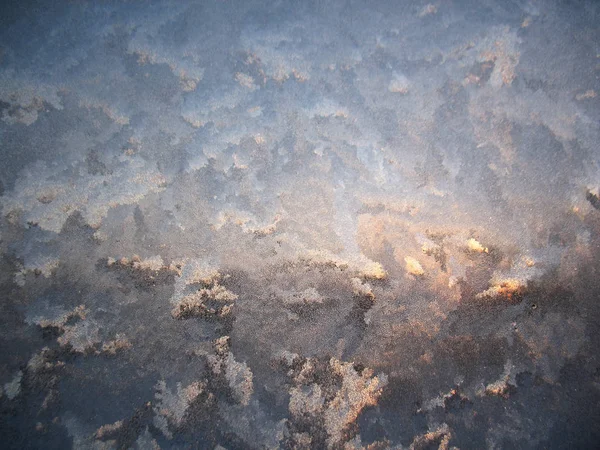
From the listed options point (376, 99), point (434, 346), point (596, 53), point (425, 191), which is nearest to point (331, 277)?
point (434, 346)

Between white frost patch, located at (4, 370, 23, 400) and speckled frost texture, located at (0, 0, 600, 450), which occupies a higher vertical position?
speckled frost texture, located at (0, 0, 600, 450)

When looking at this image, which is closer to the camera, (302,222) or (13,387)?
(13,387)

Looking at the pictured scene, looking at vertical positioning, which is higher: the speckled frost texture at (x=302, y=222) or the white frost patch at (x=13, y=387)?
the speckled frost texture at (x=302, y=222)

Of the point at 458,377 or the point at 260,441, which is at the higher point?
the point at 458,377

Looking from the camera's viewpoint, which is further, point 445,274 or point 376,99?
point 376,99

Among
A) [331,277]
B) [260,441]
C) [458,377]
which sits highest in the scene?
[331,277]

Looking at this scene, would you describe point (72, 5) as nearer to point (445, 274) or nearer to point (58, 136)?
point (58, 136)

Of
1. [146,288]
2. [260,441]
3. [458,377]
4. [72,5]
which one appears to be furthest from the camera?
[72,5]

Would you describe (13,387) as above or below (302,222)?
below
